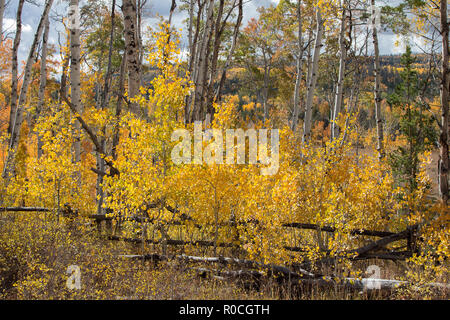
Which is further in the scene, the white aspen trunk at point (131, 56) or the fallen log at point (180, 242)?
the fallen log at point (180, 242)

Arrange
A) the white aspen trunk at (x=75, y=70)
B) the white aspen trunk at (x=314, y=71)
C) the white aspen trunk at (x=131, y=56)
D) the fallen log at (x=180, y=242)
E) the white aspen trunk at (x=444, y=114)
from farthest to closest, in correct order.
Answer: the white aspen trunk at (x=314, y=71)
the white aspen trunk at (x=75, y=70)
the fallen log at (x=180, y=242)
the white aspen trunk at (x=444, y=114)
the white aspen trunk at (x=131, y=56)

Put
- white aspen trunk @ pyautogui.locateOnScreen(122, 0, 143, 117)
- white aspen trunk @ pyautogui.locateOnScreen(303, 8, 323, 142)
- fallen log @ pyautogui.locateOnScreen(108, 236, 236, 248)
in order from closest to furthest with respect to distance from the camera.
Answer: white aspen trunk @ pyautogui.locateOnScreen(122, 0, 143, 117), fallen log @ pyautogui.locateOnScreen(108, 236, 236, 248), white aspen trunk @ pyautogui.locateOnScreen(303, 8, 323, 142)

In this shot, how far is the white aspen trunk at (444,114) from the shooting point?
484 cm

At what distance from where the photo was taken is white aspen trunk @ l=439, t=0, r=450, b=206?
484 cm

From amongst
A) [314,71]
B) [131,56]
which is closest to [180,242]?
[131,56]

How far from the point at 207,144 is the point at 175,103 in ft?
2.57

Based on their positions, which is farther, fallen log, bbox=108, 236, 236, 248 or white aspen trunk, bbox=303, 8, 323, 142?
white aspen trunk, bbox=303, 8, 323, 142

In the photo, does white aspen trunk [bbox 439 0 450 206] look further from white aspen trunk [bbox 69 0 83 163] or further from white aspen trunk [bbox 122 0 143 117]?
white aspen trunk [bbox 69 0 83 163]

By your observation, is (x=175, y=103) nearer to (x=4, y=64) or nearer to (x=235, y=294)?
(x=235, y=294)

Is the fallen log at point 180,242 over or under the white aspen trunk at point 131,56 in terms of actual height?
under

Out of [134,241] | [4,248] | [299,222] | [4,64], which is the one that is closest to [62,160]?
[4,248]

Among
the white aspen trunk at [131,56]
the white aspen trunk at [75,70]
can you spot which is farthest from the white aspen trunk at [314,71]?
the white aspen trunk at [75,70]

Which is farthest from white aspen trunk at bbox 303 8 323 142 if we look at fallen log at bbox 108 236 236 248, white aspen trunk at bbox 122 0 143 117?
white aspen trunk at bbox 122 0 143 117

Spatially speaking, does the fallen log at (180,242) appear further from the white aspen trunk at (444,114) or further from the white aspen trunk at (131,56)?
the white aspen trunk at (444,114)
